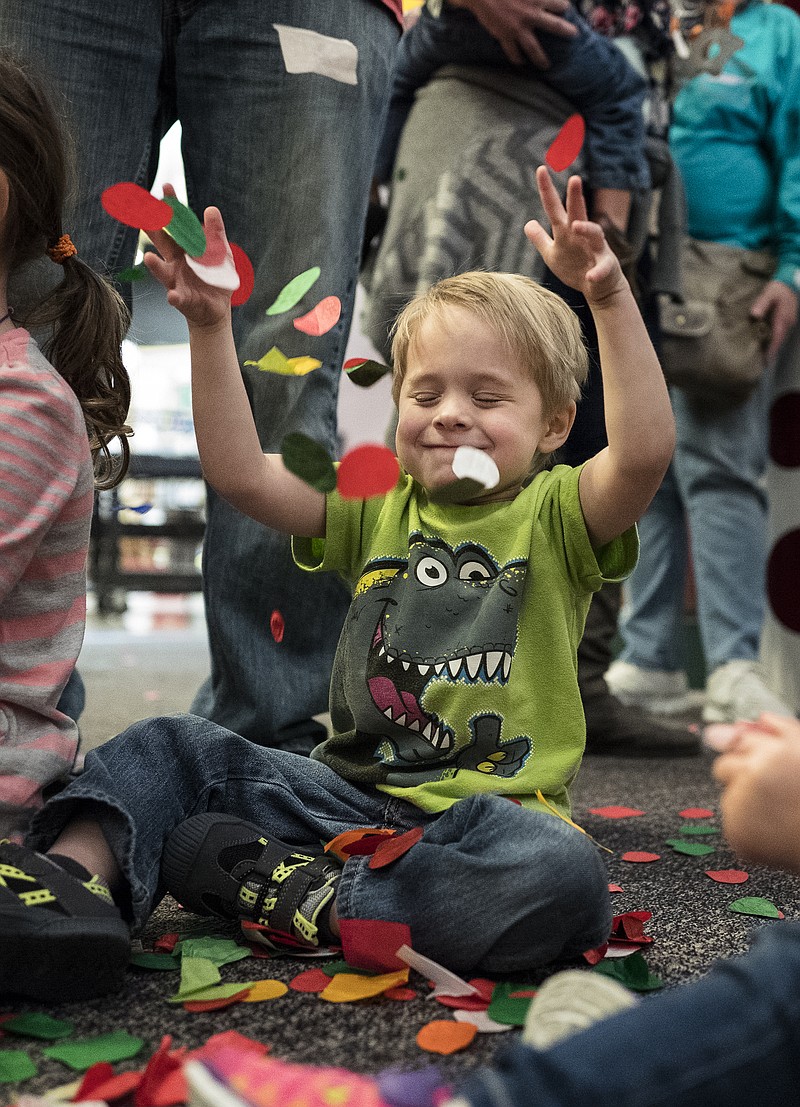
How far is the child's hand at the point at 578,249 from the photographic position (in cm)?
86

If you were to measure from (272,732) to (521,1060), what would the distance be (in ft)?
2.78

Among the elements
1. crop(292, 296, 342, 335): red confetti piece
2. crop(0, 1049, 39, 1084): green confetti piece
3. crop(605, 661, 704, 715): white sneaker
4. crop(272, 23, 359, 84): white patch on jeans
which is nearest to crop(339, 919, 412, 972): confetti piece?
crop(0, 1049, 39, 1084): green confetti piece

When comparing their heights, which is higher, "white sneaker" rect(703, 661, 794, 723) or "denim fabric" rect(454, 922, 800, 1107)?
"denim fabric" rect(454, 922, 800, 1107)

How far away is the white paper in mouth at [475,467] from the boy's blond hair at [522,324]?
129mm

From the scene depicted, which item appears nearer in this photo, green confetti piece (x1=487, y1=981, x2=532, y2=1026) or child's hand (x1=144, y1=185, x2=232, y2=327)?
green confetti piece (x1=487, y1=981, x2=532, y2=1026)

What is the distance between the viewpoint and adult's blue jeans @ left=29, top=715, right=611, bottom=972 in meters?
0.80

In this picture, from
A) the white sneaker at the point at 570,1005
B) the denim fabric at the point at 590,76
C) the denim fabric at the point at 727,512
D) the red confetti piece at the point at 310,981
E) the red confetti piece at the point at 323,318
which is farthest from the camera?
the denim fabric at the point at 727,512

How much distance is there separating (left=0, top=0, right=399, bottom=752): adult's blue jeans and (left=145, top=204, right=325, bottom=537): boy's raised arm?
0.30 m

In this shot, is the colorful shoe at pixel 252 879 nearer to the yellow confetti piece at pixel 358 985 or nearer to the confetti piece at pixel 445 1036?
the yellow confetti piece at pixel 358 985

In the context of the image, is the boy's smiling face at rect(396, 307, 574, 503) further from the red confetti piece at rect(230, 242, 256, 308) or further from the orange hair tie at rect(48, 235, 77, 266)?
the orange hair tie at rect(48, 235, 77, 266)

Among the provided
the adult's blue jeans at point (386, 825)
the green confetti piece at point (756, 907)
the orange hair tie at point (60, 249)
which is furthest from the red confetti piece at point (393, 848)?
the orange hair tie at point (60, 249)

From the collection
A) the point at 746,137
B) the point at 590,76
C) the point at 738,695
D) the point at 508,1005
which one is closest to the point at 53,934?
the point at 508,1005

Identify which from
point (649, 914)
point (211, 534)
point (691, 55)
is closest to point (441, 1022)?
point (649, 914)

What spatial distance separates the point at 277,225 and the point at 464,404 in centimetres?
42
